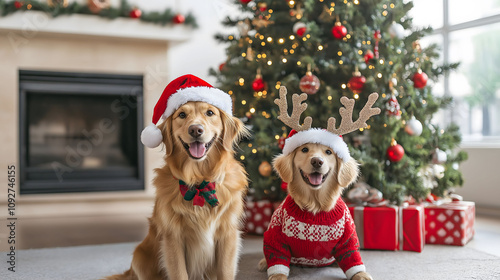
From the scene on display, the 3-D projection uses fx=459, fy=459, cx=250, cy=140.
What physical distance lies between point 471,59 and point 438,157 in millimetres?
1924

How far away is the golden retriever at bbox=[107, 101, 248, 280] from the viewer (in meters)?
1.64

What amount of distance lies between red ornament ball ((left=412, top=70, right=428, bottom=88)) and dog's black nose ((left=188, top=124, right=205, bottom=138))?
→ 1661 mm

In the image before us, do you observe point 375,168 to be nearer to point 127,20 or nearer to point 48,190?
point 127,20

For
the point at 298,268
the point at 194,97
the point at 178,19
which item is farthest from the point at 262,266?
the point at 178,19

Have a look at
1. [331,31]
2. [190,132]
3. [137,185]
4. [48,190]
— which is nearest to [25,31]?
[48,190]

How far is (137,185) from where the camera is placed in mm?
4395

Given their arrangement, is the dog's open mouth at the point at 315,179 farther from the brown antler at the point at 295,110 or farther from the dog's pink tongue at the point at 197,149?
the dog's pink tongue at the point at 197,149

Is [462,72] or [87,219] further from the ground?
[462,72]

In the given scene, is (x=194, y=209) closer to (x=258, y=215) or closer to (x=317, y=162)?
(x=317, y=162)

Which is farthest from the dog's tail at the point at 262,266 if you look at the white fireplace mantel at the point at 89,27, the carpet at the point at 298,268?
the white fireplace mantel at the point at 89,27

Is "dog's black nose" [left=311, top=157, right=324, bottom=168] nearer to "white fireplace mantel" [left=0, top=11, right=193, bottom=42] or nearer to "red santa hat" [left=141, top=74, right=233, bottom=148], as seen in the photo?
"red santa hat" [left=141, top=74, right=233, bottom=148]

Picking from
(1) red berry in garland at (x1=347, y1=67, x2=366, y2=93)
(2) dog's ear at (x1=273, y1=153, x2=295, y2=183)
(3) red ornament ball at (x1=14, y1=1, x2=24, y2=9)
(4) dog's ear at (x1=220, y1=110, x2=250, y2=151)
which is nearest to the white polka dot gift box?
(1) red berry in garland at (x1=347, y1=67, x2=366, y2=93)

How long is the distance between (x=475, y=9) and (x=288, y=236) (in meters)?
3.33

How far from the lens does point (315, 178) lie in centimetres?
183
